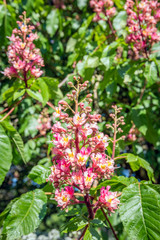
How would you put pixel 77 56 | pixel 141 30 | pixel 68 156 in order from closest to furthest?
pixel 68 156 < pixel 141 30 < pixel 77 56

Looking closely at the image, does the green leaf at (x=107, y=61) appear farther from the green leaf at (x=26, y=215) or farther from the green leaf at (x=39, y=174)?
the green leaf at (x=26, y=215)

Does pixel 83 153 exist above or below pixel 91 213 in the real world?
above

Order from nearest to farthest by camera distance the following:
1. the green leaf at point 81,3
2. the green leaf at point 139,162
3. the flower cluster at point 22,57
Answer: the green leaf at point 139,162 < the flower cluster at point 22,57 < the green leaf at point 81,3

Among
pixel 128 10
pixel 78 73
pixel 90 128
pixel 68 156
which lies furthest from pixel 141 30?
pixel 68 156

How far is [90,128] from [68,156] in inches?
5.5

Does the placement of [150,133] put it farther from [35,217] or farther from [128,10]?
[35,217]

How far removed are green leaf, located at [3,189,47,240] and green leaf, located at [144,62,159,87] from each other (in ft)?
3.32

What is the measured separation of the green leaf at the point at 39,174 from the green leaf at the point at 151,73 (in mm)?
901

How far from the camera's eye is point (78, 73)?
5.68 feet

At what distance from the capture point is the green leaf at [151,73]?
1546 mm

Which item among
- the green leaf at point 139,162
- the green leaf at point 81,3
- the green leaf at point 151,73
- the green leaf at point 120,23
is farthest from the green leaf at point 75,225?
the green leaf at point 81,3

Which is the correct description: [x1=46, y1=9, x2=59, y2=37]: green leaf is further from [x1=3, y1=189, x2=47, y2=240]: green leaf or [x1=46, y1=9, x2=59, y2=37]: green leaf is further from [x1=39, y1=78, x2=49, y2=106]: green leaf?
[x1=3, y1=189, x2=47, y2=240]: green leaf

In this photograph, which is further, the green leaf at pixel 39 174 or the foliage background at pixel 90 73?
the foliage background at pixel 90 73

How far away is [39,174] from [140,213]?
1.65 ft
